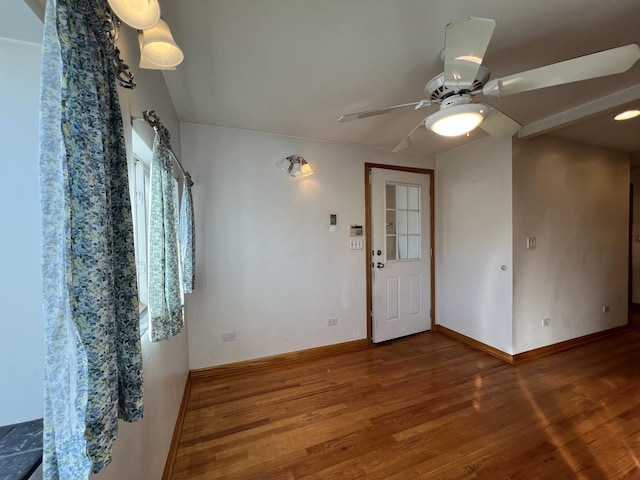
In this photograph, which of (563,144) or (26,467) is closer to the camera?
(26,467)

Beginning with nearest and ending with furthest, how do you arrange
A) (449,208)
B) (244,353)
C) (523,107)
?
(523,107) < (244,353) < (449,208)

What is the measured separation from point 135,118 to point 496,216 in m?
3.12

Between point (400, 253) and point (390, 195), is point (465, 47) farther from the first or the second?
point (400, 253)

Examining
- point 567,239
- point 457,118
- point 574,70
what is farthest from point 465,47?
point 567,239

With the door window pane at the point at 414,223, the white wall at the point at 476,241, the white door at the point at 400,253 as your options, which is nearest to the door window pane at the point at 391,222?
the white door at the point at 400,253

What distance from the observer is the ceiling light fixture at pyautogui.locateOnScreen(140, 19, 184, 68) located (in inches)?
35.8

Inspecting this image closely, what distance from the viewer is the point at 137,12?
0.70m

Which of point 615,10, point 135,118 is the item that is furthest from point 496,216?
point 135,118

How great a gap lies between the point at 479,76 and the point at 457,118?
0.34 metres

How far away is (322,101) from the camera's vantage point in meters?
1.97

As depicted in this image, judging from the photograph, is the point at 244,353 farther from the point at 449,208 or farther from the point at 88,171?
the point at 449,208

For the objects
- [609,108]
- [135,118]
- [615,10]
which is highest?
[615,10]

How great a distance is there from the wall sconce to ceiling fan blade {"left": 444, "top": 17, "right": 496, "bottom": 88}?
1.56m

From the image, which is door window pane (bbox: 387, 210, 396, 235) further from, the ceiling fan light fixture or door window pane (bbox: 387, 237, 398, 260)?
the ceiling fan light fixture
